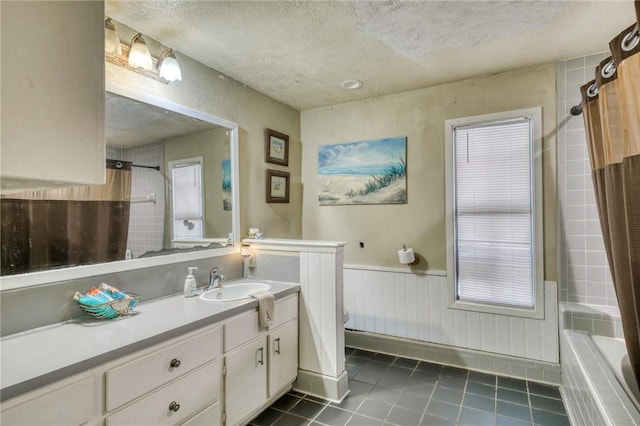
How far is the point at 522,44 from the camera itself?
7.00 feet

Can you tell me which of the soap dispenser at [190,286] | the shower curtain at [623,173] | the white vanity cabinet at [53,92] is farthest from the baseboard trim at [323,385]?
the white vanity cabinet at [53,92]

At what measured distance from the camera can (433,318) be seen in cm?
281

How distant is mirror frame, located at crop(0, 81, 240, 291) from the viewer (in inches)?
56.6

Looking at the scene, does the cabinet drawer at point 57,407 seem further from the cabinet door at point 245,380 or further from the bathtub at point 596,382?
the bathtub at point 596,382

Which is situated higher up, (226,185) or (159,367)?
(226,185)

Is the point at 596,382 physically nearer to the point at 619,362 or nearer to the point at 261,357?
the point at 619,362

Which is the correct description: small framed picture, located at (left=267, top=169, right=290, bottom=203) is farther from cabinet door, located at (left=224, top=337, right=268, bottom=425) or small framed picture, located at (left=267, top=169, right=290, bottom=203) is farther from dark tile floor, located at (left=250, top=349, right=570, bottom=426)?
dark tile floor, located at (left=250, top=349, right=570, bottom=426)

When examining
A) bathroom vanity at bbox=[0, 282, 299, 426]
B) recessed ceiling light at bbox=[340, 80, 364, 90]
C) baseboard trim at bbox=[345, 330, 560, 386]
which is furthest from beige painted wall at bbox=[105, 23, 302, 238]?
baseboard trim at bbox=[345, 330, 560, 386]

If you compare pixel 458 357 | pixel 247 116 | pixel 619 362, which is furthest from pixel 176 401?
pixel 619 362

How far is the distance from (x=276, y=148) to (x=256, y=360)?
189 cm

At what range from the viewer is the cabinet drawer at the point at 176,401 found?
1.31 meters

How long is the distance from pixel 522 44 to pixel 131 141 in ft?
8.54

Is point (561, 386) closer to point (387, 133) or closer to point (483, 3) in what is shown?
point (387, 133)

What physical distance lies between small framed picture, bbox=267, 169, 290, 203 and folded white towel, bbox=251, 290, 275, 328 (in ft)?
3.80
